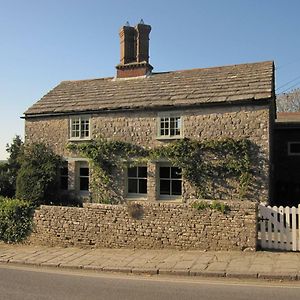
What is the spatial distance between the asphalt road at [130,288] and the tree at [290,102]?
51271 mm

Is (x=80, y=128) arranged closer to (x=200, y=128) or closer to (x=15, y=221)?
(x=15, y=221)

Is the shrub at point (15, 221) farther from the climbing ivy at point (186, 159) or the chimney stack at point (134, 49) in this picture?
the chimney stack at point (134, 49)

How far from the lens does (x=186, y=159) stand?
17.3m

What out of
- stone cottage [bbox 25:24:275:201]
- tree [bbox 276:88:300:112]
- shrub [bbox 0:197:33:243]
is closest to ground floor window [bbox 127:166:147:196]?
stone cottage [bbox 25:24:275:201]

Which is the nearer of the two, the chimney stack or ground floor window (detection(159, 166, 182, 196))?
ground floor window (detection(159, 166, 182, 196))

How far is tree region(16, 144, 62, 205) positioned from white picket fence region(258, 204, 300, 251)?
35.3 ft

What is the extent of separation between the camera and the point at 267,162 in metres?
16.0

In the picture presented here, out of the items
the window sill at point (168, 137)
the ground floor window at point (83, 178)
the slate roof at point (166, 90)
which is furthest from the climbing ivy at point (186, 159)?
the slate roof at point (166, 90)

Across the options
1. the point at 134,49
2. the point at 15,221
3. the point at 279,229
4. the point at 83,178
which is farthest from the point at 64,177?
the point at 279,229

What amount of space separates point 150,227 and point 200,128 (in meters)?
5.78

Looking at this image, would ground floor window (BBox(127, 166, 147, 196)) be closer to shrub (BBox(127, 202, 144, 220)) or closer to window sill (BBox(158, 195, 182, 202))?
window sill (BBox(158, 195, 182, 202))

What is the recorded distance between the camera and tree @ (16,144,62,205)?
754 inches

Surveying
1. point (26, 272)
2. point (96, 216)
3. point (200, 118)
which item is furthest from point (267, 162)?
point (26, 272)

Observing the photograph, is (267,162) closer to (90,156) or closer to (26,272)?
(90,156)
